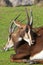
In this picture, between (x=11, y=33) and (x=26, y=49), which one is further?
(x=11, y=33)

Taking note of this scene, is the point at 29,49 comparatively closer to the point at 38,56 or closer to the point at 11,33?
the point at 38,56

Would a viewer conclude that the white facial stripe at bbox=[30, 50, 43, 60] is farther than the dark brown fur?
No

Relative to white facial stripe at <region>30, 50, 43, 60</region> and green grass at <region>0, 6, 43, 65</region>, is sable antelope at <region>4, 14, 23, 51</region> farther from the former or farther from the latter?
white facial stripe at <region>30, 50, 43, 60</region>

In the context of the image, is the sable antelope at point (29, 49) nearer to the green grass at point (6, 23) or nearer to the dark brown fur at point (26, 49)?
the dark brown fur at point (26, 49)

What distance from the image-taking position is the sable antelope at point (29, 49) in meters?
7.33

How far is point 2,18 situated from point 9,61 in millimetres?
9077

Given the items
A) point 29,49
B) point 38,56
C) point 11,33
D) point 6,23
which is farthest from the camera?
point 6,23

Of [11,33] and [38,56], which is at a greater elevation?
[11,33]

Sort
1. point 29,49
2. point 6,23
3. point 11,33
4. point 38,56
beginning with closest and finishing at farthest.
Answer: point 38,56 < point 29,49 < point 11,33 < point 6,23

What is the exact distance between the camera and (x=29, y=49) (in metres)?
7.44

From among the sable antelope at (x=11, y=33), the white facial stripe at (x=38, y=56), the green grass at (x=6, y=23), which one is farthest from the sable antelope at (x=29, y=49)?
the sable antelope at (x=11, y=33)

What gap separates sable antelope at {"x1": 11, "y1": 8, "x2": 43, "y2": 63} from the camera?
733cm

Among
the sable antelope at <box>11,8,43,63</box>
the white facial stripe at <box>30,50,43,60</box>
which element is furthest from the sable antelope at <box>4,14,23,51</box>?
the white facial stripe at <box>30,50,43,60</box>

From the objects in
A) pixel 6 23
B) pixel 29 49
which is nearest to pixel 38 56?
pixel 29 49
